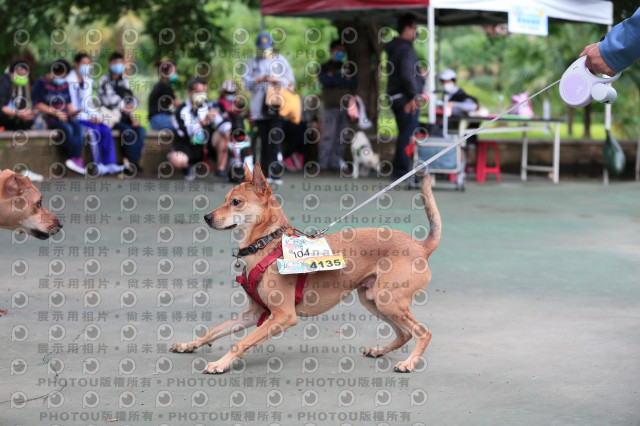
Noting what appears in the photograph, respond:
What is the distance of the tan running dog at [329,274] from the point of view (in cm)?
479

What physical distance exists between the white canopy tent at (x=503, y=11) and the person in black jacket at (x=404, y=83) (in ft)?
0.85

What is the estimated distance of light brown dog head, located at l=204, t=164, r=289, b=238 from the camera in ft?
15.9

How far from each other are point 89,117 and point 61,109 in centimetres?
49

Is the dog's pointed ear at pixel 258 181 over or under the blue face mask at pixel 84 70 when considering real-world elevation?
under

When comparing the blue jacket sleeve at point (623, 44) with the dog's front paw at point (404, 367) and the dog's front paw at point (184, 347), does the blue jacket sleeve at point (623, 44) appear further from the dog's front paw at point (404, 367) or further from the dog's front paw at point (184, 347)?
the dog's front paw at point (184, 347)

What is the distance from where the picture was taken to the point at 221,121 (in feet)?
44.8

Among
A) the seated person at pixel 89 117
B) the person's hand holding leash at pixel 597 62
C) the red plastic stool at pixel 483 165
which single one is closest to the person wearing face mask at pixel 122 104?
the seated person at pixel 89 117

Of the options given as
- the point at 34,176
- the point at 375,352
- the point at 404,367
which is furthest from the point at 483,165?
the point at 404,367

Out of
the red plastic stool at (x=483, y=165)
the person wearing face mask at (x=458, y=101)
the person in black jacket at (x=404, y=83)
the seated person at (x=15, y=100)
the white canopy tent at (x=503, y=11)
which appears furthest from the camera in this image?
the red plastic stool at (x=483, y=165)

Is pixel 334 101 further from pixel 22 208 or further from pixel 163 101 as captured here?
pixel 22 208

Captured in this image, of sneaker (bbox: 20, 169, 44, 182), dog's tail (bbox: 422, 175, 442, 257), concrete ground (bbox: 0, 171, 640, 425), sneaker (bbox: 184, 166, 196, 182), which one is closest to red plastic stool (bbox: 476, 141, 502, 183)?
sneaker (bbox: 184, 166, 196, 182)

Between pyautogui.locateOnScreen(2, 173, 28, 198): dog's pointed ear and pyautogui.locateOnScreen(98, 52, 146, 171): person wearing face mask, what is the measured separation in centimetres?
891

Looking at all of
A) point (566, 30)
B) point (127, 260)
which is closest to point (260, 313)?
point (127, 260)

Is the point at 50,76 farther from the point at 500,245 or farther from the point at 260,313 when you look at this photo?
the point at 260,313
